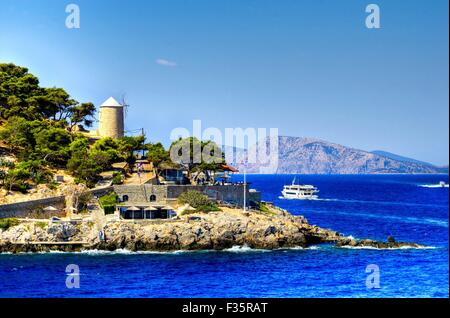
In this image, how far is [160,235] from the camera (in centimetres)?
4659

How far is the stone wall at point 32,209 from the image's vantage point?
47169 millimetres

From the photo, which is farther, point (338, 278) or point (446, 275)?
point (446, 275)

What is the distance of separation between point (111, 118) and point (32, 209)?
90.3 feet

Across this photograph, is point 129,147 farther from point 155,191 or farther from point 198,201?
point 198,201

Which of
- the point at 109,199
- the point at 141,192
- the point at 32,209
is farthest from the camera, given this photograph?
the point at 141,192

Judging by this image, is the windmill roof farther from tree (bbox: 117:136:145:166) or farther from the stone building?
tree (bbox: 117:136:145:166)

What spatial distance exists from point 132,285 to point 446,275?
74.1 ft

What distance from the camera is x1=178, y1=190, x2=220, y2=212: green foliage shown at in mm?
51906

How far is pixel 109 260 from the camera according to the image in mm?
41844

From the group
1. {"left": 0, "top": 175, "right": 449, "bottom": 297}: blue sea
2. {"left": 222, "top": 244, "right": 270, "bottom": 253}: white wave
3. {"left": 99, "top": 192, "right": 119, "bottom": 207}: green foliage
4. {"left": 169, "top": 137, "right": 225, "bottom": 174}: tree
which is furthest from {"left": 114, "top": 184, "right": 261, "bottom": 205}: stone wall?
{"left": 0, "top": 175, "right": 449, "bottom": 297}: blue sea

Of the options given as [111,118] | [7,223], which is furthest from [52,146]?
[7,223]
